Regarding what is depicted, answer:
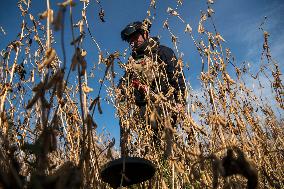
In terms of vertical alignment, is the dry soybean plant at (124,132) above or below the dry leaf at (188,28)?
below

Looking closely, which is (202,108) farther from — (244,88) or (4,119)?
(4,119)

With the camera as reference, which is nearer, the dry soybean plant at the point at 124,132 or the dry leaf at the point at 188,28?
the dry soybean plant at the point at 124,132

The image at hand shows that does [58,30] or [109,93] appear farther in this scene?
[109,93]

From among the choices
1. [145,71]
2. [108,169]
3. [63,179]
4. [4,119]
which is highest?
[145,71]

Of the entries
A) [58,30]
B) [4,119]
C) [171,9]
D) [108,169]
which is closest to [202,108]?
[171,9]

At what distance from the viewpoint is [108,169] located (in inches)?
60.7

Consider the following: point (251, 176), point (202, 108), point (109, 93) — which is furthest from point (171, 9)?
point (251, 176)

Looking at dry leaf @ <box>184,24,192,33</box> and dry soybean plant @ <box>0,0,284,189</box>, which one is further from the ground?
dry leaf @ <box>184,24,192,33</box>

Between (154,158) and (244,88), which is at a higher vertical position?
(244,88)

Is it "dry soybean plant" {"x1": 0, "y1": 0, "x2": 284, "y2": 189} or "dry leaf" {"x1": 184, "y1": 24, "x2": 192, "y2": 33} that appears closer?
"dry soybean plant" {"x1": 0, "y1": 0, "x2": 284, "y2": 189}

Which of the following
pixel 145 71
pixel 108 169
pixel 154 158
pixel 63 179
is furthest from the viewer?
pixel 145 71

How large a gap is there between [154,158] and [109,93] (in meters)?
0.86

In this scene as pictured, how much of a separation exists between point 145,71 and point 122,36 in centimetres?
209

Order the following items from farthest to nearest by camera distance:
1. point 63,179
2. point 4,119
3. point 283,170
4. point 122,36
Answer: point 122,36
point 283,170
point 4,119
point 63,179
